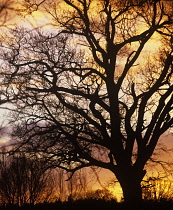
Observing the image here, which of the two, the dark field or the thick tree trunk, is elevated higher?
the thick tree trunk

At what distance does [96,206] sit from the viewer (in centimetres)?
1630

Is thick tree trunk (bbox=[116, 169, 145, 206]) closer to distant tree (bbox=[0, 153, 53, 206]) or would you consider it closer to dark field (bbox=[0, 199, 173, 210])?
dark field (bbox=[0, 199, 173, 210])

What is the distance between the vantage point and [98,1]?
18.6 metres

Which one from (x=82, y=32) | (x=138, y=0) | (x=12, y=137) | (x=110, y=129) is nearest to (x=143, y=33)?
(x=138, y=0)

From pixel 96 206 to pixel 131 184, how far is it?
7.91 feet

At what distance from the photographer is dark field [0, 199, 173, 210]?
14914 millimetres

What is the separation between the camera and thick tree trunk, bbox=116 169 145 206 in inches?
699

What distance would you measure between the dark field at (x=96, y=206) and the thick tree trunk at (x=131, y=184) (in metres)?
0.74

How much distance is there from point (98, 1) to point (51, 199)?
904 centimetres

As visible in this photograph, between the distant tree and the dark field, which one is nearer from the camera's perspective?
the dark field

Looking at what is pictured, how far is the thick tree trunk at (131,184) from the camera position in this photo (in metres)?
17.8

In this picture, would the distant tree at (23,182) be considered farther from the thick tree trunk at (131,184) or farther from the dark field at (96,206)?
the thick tree trunk at (131,184)

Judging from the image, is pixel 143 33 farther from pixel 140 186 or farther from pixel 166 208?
pixel 166 208

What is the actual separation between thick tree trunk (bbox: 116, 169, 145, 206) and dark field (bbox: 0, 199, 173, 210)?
2.44ft
